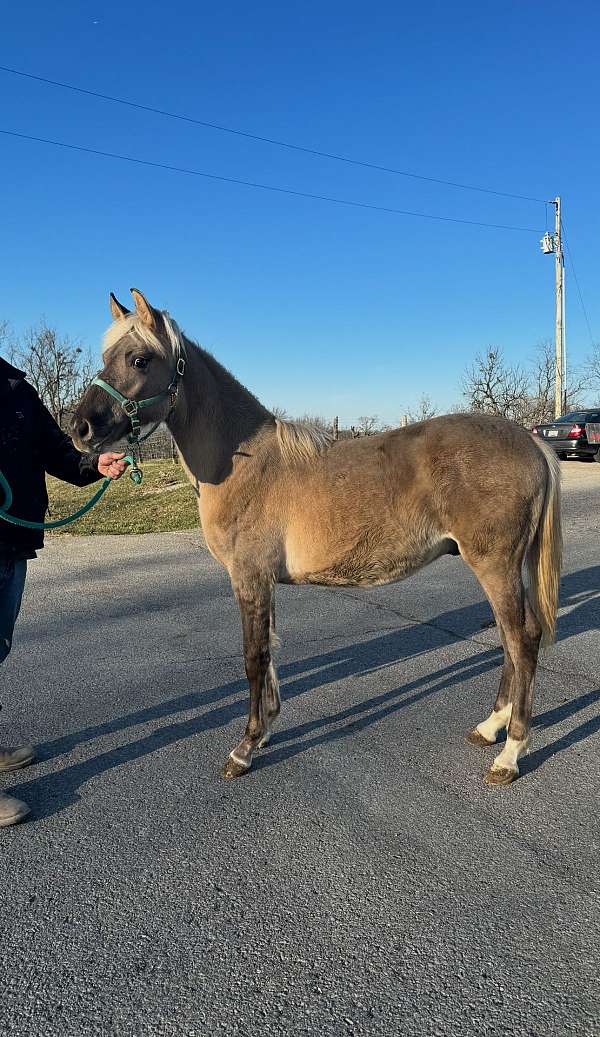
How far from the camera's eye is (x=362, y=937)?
2094mm

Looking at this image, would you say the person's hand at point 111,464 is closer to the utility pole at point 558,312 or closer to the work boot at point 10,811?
the work boot at point 10,811

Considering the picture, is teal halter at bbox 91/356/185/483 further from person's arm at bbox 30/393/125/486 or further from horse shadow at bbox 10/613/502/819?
horse shadow at bbox 10/613/502/819

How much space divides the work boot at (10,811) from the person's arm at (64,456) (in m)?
1.54

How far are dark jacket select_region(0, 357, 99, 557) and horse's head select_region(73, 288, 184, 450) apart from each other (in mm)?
206

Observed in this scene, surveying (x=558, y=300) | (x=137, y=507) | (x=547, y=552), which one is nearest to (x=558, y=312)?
(x=558, y=300)

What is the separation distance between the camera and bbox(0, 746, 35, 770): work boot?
3.28m

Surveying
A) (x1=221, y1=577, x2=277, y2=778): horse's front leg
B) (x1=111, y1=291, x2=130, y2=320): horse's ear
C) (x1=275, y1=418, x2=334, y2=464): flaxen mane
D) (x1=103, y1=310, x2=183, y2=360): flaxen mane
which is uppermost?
(x1=111, y1=291, x2=130, y2=320): horse's ear

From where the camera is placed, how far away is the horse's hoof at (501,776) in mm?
3115

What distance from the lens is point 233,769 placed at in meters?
3.20

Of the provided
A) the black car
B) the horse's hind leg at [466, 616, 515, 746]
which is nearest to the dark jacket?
the horse's hind leg at [466, 616, 515, 746]

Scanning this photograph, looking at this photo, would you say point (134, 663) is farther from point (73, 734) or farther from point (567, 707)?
point (567, 707)

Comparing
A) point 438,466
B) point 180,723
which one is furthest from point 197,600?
point 438,466

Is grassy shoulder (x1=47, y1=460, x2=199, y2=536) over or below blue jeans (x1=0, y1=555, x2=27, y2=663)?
below

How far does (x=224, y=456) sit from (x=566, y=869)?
8.04 ft
